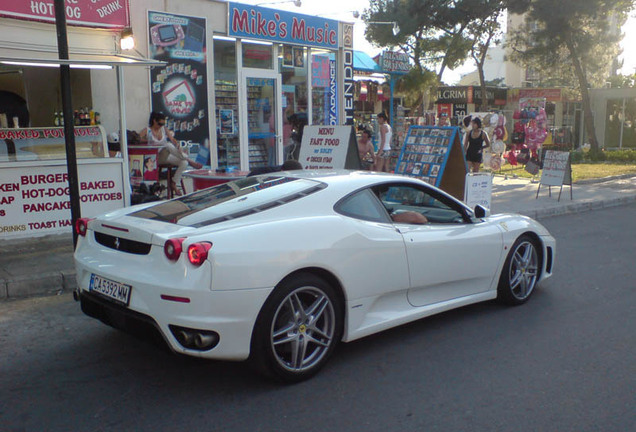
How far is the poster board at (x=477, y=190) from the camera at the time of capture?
31.8ft

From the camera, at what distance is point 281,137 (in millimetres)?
13453

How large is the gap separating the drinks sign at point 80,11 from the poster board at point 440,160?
17.6 ft

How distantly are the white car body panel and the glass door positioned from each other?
7990 mm

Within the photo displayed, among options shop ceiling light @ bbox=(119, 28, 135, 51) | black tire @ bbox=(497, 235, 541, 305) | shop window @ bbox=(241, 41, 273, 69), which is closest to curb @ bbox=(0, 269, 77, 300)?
shop ceiling light @ bbox=(119, 28, 135, 51)

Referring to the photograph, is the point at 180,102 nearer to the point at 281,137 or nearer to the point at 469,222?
the point at 281,137

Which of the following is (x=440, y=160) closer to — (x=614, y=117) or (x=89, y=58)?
(x=89, y=58)

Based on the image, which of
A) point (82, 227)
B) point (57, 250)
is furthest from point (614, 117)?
point (82, 227)

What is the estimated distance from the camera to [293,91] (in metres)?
13.8

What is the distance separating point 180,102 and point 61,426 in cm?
860

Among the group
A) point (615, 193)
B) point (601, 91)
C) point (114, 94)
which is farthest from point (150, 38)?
point (601, 91)

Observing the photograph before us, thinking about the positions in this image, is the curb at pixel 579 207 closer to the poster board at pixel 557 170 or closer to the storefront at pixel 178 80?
the poster board at pixel 557 170

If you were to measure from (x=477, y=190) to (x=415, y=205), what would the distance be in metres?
4.85

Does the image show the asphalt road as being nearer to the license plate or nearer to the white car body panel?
the white car body panel

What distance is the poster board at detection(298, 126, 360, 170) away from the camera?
9.56 metres
